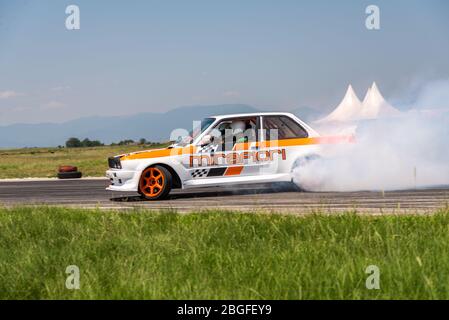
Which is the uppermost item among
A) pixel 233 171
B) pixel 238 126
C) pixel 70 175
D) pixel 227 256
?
pixel 238 126

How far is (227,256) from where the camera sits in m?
6.26

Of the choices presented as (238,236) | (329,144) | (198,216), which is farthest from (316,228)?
(329,144)

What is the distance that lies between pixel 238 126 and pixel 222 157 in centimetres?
84

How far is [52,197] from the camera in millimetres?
14773

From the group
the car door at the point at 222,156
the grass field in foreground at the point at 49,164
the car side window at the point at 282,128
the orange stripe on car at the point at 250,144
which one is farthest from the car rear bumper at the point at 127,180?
the grass field in foreground at the point at 49,164

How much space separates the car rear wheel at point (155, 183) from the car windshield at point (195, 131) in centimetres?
80

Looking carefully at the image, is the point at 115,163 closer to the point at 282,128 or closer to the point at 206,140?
the point at 206,140

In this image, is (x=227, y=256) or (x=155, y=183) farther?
(x=155, y=183)

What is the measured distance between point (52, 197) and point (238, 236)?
8.46m

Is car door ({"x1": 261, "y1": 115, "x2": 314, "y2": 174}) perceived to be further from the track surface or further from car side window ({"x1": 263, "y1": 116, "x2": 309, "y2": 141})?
the track surface

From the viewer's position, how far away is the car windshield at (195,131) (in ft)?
43.1

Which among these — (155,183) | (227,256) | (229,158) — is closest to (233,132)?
(229,158)

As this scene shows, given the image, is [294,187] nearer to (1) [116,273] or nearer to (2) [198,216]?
(2) [198,216]
